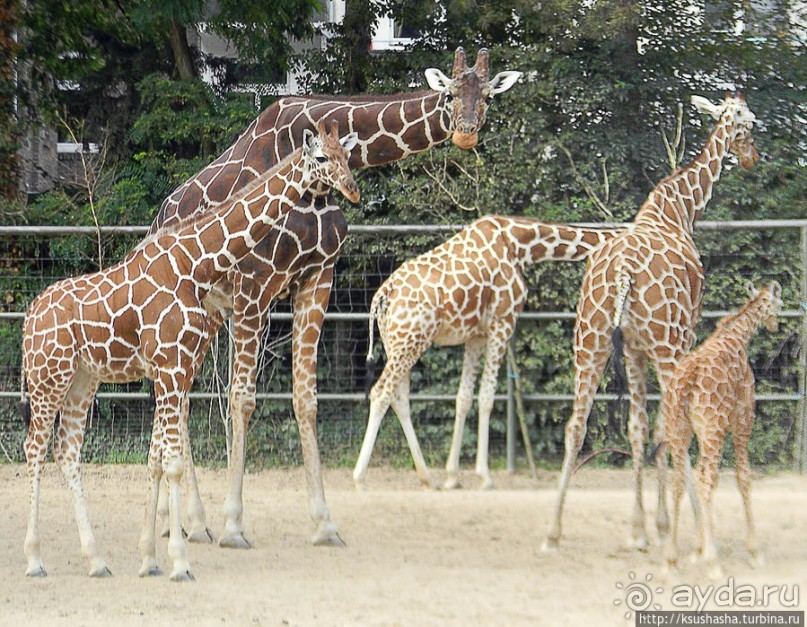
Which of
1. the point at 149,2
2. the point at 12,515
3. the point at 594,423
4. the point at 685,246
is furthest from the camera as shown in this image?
the point at 149,2

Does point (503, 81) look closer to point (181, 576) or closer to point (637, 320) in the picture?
point (637, 320)

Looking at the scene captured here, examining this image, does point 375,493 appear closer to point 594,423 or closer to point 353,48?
point 594,423

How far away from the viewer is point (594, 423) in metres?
9.47

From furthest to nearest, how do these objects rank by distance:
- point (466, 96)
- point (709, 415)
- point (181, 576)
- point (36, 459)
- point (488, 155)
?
point (488, 155)
point (466, 96)
point (36, 459)
point (181, 576)
point (709, 415)

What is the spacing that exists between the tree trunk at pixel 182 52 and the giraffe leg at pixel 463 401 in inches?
194

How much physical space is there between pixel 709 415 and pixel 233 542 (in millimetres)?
2986

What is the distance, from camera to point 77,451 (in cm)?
612

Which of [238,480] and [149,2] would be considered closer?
[238,480]

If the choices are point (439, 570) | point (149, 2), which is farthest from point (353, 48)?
point (439, 570)

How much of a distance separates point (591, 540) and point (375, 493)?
2.23 metres

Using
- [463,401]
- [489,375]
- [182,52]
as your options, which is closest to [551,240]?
[489,375]

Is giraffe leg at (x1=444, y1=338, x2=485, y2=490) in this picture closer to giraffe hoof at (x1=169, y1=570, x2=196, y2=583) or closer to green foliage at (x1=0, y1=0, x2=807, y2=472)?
green foliage at (x1=0, y1=0, x2=807, y2=472)

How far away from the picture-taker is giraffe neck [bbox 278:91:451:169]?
22.7 ft

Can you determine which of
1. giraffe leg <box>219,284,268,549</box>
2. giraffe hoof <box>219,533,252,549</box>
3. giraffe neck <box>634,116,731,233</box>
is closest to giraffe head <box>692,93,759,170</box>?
giraffe neck <box>634,116,731,233</box>
